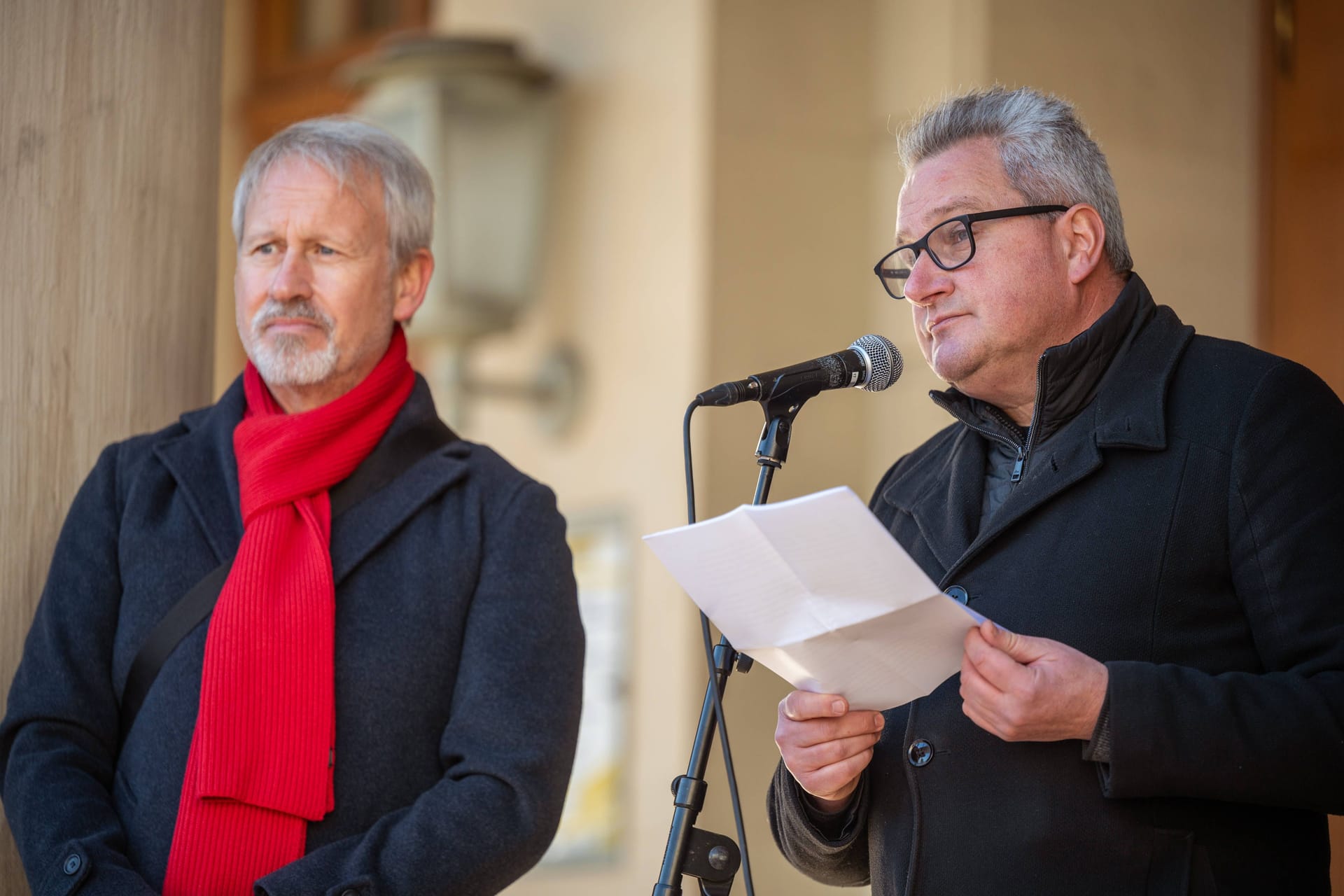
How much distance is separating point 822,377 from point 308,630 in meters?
0.92

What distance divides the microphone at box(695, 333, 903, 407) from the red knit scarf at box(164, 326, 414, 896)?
0.75 m

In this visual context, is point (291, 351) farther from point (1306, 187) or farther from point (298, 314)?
point (1306, 187)

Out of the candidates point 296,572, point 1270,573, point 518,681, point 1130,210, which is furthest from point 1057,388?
point 1130,210

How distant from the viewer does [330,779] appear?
2.46 m

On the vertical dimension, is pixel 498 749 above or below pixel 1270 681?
below

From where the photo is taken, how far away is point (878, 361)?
2.38 m

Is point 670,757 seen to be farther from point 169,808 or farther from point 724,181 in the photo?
point 169,808

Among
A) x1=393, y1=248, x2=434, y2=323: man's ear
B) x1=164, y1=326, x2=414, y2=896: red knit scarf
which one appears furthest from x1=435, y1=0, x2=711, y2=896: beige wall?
x1=164, y1=326, x2=414, y2=896: red knit scarf

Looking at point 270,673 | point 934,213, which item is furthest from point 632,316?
point 270,673

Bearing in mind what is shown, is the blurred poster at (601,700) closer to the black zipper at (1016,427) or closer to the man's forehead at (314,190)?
the man's forehead at (314,190)

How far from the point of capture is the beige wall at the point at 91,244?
2861 mm

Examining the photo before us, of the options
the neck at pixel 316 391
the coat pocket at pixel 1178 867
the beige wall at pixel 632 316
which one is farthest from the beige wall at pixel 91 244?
the beige wall at pixel 632 316

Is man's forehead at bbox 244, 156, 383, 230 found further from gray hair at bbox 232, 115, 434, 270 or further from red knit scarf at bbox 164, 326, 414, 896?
red knit scarf at bbox 164, 326, 414, 896

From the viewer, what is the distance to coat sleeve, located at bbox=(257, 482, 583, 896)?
2.36 m
